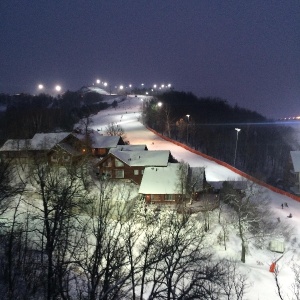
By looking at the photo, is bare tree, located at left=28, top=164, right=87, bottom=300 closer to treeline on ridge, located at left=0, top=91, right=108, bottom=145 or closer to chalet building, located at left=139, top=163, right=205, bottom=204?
chalet building, located at left=139, top=163, right=205, bottom=204

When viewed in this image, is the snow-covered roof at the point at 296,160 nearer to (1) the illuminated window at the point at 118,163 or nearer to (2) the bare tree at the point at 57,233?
(1) the illuminated window at the point at 118,163

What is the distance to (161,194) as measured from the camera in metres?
31.5

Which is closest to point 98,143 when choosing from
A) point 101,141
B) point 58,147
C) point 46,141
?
point 101,141

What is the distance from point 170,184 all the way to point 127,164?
619 cm

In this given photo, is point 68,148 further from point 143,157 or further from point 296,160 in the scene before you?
point 296,160

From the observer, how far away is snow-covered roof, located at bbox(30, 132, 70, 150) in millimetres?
41219

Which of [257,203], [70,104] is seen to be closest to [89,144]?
[257,203]

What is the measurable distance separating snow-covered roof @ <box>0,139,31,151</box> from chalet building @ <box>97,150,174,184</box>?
10.6 metres

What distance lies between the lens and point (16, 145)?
137ft

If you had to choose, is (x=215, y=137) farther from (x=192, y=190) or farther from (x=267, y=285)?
(x=267, y=285)

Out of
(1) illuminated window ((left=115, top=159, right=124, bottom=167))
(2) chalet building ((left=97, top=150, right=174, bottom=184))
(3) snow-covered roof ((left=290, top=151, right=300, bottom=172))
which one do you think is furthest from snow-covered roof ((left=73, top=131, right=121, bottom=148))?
(3) snow-covered roof ((left=290, top=151, right=300, bottom=172))

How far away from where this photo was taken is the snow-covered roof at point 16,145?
4038 cm

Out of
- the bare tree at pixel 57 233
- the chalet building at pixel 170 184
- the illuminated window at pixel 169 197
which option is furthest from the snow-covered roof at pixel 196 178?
the bare tree at pixel 57 233

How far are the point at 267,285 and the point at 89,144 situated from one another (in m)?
26.6
